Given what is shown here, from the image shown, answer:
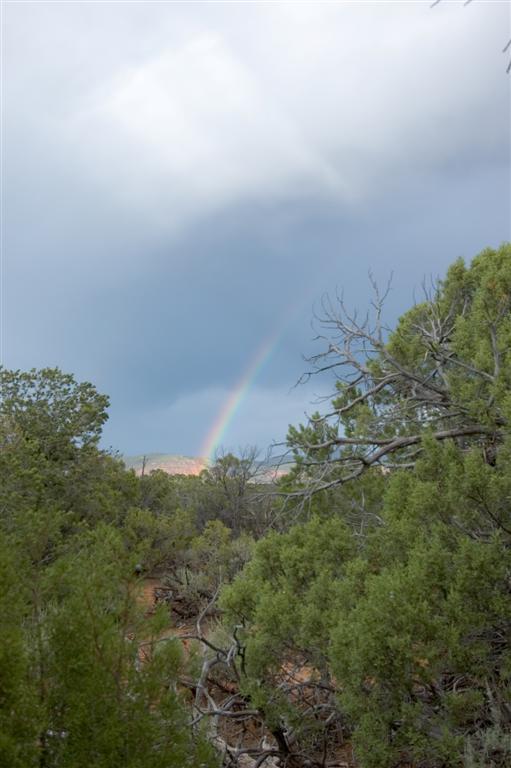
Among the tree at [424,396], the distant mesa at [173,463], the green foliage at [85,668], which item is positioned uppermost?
the distant mesa at [173,463]

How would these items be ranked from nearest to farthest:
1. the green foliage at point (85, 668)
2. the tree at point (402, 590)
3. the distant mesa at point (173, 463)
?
1. the green foliage at point (85, 668)
2. the tree at point (402, 590)
3. the distant mesa at point (173, 463)

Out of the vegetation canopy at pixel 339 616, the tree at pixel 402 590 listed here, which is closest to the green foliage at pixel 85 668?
the vegetation canopy at pixel 339 616

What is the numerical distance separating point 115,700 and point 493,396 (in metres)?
4.52

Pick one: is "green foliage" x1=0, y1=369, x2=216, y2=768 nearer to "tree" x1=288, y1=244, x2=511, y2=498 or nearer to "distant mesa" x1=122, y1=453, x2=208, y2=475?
"tree" x1=288, y1=244, x2=511, y2=498

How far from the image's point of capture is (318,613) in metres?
6.22

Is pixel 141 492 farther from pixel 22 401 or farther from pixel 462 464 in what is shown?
pixel 462 464

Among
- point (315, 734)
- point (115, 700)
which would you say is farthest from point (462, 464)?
point (115, 700)

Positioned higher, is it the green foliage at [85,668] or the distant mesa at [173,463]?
the distant mesa at [173,463]

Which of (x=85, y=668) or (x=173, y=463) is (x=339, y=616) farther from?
(x=173, y=463)

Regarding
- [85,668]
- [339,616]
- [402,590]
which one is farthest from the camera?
[339,616]

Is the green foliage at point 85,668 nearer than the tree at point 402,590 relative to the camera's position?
Yes

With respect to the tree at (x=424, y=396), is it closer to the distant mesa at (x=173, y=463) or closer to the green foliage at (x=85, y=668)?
the green foliage at (x=85, y=668)

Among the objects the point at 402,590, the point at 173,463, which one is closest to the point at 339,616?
the point at 402,590

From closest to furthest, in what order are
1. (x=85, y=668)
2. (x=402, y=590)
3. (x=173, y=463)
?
(x=85, y=668) → (x=402, y=590) → (x=173, y=463)
